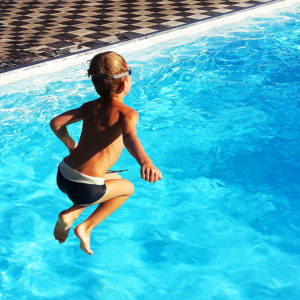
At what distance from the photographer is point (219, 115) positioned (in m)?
5.74

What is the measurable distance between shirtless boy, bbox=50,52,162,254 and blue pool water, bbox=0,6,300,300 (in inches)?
31.2

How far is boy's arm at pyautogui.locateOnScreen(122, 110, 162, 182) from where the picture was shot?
217 cm

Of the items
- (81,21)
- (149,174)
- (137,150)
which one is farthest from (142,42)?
(149,174)

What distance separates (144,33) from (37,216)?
4.67 meters

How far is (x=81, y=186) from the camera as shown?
104 inches

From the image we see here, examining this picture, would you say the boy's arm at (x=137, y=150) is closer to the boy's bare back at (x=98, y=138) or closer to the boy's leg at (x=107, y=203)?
the boy's bare back at (x=98, y=138)

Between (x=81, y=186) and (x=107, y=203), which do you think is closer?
(x=81, y=186)

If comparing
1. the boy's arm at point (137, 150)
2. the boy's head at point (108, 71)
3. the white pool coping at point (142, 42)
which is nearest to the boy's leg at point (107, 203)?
the boy's arm at point (137, 150)

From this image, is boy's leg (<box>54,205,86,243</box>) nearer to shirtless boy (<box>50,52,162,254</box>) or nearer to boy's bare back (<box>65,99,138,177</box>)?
shirtless boy (<box>50,52,162,254</box>)

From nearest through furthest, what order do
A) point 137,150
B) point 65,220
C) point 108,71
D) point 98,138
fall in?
point 137,150 → point 108,71 → point 98,138 → point 65,220

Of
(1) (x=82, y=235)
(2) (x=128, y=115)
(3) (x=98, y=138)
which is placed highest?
(2) (x=128, y=115)

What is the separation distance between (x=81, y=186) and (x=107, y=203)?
26 centimetres

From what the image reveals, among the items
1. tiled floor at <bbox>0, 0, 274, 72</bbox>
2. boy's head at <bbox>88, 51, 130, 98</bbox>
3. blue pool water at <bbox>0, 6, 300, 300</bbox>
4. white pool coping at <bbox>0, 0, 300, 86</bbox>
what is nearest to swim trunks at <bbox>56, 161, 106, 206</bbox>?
boy's head at <bbox>88, 51, 130, 98</bbox>

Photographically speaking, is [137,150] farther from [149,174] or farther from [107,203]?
[107,203]
